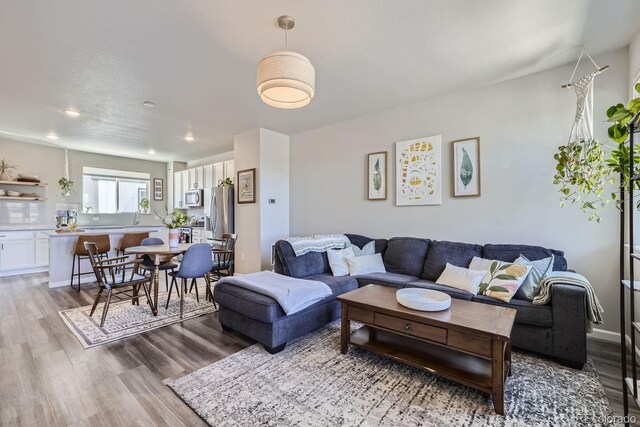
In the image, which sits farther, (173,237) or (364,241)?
(364,241)

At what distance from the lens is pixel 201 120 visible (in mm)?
4676

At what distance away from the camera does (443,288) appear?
2973 mm

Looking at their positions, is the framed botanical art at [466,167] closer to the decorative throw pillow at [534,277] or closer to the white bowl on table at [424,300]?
the decorative throw pillow at [534,277]

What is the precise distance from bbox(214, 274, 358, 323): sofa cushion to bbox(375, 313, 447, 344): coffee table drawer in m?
0.79

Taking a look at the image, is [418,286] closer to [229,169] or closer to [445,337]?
[445,337]

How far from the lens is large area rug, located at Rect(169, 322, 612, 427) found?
1.73 meters

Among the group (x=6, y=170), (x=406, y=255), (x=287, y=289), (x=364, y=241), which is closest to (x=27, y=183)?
(x=6, y=170)

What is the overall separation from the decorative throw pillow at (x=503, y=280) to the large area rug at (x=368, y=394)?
1.82 feet

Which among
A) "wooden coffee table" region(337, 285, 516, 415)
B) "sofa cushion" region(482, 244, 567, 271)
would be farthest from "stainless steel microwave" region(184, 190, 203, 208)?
"sofa cushion" region(482, 244, 567, 271)

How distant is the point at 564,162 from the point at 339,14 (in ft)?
7.89

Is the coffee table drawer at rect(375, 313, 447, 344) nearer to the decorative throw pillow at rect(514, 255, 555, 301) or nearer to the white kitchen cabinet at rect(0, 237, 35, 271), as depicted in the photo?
the decorative throw pillow at rect(514, 255, 555, 301)

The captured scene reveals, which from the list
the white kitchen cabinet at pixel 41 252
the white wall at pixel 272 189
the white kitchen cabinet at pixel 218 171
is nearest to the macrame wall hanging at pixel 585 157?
the white wall at pixel 272 189

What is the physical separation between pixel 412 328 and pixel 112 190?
26.7 feet

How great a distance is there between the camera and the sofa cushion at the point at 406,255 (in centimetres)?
362
